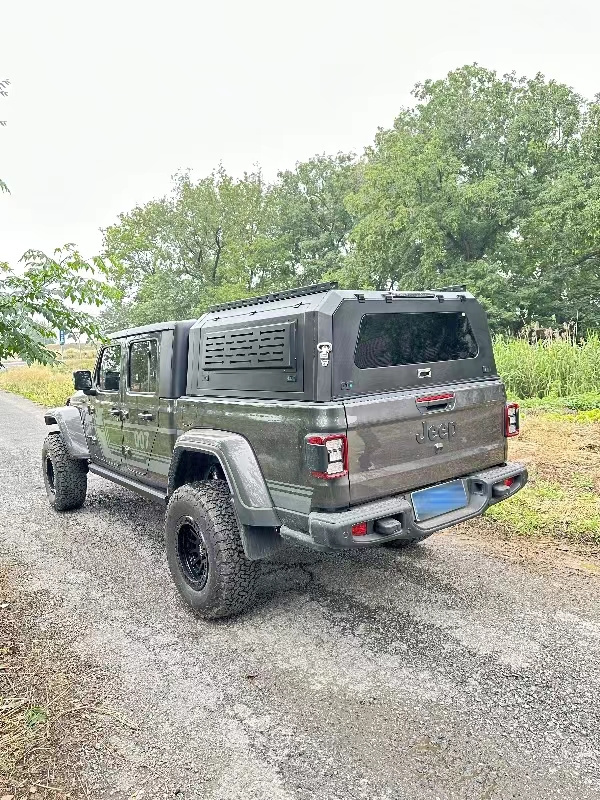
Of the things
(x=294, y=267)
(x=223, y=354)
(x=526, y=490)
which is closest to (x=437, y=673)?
(x=223, y=354)

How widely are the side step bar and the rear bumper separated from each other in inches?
62.1

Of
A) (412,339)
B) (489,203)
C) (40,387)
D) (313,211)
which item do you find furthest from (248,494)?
(313,211)

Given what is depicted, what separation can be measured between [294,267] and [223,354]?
109 feet

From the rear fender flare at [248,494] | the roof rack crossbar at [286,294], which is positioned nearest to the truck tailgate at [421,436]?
the rear fender flare at [248,494]

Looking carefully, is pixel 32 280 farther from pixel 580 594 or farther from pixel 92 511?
pixel 580 594

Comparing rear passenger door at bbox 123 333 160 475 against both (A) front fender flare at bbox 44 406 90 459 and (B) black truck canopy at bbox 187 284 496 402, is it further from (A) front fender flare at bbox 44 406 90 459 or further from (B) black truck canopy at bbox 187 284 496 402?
(A) front fender flare at bbox 44 406 90 459

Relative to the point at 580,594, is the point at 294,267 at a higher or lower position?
higher

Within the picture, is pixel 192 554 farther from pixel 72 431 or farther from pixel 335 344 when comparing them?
pixel 72 431

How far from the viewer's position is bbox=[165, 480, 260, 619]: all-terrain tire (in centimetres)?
314

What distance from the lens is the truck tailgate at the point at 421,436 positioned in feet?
9.18

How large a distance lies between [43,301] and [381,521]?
104 inches

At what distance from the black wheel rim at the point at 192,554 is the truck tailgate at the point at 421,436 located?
117 centimetres

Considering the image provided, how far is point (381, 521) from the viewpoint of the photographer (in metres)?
2.82

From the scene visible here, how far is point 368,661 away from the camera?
9.12 ft
